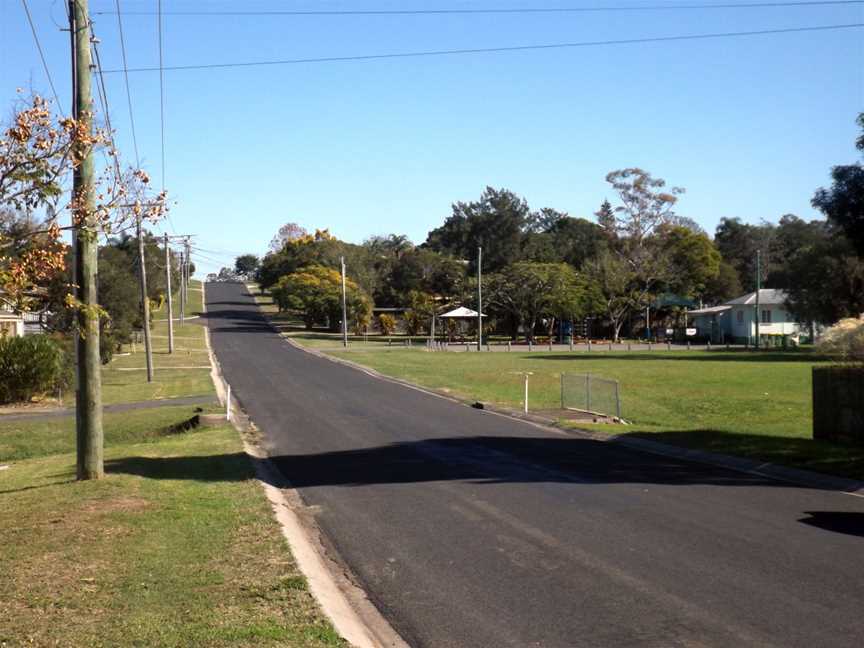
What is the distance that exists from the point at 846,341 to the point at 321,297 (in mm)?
76087

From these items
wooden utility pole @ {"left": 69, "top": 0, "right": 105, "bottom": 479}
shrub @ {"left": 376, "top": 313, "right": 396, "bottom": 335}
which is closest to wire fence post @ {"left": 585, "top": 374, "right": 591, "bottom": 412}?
wooden utility pole @ {"left": 69, "top": 0, "right": 105, "bottom": 479}

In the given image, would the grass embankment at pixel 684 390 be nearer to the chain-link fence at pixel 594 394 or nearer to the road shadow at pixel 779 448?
the road shadow at pixel 779 448

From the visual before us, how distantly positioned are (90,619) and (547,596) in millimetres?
3628

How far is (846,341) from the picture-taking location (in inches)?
720

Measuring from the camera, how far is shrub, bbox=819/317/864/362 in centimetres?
1807

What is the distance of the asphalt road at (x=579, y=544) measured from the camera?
7.07 m

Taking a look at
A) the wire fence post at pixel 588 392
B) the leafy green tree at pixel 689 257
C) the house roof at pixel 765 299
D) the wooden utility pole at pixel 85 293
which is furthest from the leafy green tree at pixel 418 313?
the wooden utility pole at pixel 85 293

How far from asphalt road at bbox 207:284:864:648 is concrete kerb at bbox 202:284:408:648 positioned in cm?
16

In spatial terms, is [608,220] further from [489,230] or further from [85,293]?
[85,293]

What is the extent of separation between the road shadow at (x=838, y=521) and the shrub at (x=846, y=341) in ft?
24.6

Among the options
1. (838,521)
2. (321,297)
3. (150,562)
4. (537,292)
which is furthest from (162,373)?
(321,297)

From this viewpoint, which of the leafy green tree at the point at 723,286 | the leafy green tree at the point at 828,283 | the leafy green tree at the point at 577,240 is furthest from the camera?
the leafy green tree at the point at 577,240

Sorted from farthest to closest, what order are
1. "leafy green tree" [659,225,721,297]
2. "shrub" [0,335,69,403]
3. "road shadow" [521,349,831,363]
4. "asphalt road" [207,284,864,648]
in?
"leafy green tree" [659,225,721,297] < "road shadow" [521,349,831,363] < "shrub" [0,335,69,403] < "asphalt road" [207,284,864,648]

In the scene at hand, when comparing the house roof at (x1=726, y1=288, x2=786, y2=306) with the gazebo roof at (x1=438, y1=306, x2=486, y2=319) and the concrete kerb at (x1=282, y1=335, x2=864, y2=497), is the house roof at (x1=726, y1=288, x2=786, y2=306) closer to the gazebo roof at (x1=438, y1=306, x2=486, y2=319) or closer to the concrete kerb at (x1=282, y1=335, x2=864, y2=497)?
the gazebo roof at (x1=438, y1=306, x2=486, y2=319)
